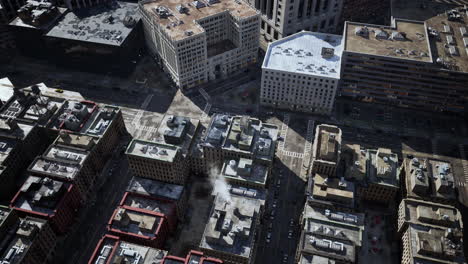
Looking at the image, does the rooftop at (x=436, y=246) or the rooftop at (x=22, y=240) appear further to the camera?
the rooftop at (x=22, y=240)

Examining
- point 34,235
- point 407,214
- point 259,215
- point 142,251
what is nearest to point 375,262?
point 407,214

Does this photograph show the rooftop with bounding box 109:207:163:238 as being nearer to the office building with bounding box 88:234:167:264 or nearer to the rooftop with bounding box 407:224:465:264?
the office building with bounding box 88:234:167:264

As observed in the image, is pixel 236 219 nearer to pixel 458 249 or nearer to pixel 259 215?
pixel 259 215

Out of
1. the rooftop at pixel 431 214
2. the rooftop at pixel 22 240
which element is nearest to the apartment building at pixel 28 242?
the rooftop at pixel 22 240

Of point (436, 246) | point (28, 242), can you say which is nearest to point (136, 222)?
point (28, 242)

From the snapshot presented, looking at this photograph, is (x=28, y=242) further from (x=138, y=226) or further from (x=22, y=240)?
(x=138, y=226)

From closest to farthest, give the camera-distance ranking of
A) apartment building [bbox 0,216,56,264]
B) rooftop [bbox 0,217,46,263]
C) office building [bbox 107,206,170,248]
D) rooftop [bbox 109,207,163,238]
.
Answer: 1. rooftop [bbox 0,217,46,263]
2. apartment building [bbox 0,216,56,264]
3. office building [bbox 107,206,170,248]
4. rooftop [bbox 109,207,163,238]

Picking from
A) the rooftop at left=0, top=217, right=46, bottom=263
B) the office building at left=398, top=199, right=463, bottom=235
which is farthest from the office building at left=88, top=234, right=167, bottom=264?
the office building at left=398, top=199, right=463, bottom=235

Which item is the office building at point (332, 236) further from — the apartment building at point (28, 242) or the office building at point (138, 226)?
the apartment building at point (28, 242)
